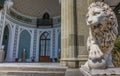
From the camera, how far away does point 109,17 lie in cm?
177

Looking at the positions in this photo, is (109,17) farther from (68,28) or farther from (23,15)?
(23,15)

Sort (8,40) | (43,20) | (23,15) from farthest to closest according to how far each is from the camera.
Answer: (43,20), (23,15), (8,40)

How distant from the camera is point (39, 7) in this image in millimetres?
16406

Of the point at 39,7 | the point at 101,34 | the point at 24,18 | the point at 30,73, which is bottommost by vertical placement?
the point at 30,73

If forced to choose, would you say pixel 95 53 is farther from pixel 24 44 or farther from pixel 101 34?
pixel 24 44

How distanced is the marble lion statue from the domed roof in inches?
557

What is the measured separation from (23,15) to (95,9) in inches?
555

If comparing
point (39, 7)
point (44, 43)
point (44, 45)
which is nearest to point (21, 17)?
point (39, 7)

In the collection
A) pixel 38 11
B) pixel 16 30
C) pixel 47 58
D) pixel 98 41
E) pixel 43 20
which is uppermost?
pixel 38 11

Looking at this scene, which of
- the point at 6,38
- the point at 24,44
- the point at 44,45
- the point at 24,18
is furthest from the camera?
the point at 44,45

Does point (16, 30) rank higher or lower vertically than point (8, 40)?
higher

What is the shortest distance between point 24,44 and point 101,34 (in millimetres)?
13382

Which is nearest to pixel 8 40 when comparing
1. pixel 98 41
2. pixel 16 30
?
pixel 16 30

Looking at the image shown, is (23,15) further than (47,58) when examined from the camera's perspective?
Yes
